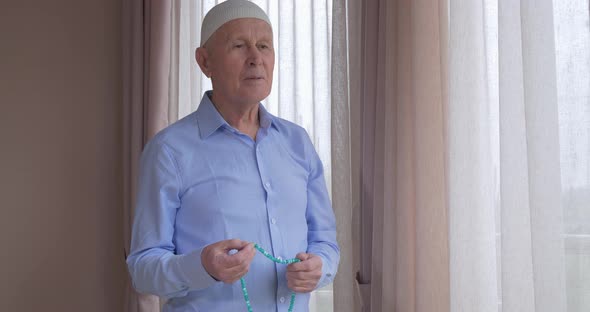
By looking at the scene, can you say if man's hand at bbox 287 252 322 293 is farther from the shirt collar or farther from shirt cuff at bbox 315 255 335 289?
the shirt collar

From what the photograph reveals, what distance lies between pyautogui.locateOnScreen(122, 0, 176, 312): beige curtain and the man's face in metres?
1.52

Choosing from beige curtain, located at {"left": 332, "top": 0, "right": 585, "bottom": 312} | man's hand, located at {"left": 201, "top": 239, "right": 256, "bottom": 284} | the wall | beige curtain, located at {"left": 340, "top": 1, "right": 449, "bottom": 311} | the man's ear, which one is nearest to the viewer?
man's hand, located at {"left": 201, "top": 239, "right": 256, "bottom": 284}

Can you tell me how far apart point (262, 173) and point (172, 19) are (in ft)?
6.02

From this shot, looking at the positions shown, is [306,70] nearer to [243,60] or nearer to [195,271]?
[243,60]

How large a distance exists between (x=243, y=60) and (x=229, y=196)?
346 millimetres

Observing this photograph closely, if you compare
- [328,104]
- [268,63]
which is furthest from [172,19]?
[268,63]

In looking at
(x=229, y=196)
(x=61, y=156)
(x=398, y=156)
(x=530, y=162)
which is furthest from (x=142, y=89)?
(x=530, y=162)

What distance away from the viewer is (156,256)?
1.56 m

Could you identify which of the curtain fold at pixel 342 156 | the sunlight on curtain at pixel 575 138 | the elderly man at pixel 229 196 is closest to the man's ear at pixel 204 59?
the elderly man at pixel 229 196

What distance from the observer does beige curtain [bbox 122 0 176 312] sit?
3227 mm

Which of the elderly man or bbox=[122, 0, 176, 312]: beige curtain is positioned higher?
bbox=[122, 0, 176, 312]: beige curtain

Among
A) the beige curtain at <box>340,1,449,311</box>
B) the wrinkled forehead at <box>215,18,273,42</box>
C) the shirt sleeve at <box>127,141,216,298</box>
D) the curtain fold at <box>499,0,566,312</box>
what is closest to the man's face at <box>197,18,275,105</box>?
the wrinkled forehead at <box>215,18,273,42</box>

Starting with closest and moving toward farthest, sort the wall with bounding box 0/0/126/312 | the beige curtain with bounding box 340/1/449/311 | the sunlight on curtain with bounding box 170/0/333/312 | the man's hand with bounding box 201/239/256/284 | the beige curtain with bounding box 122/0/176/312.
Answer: the man's hand with bounding box 201/239/256/284, the beige curtain with bounding box 340/1/449/311, the sunlight on curtain with bounding box 170/0/333/312, the beige curtain with bounding box 122/0/176/312, the wall with bounding box 0/0/126/312

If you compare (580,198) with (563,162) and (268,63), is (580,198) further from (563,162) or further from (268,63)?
(268,63)
